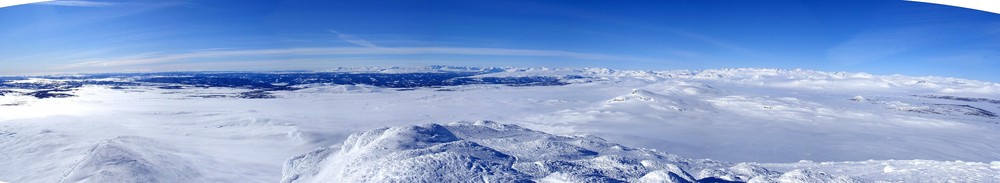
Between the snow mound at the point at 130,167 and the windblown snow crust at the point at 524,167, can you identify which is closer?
the windblown snow crust at the point at 524,167

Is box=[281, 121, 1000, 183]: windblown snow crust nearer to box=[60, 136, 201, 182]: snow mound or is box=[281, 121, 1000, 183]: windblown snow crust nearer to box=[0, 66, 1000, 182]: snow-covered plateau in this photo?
box=[0, 66, 1000, 182]: snow-covered plateau

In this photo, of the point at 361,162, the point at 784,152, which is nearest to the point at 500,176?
the point at 361,162

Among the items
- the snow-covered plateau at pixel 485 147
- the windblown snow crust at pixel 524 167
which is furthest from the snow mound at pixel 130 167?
the windblown snow crust at pixel 524 167

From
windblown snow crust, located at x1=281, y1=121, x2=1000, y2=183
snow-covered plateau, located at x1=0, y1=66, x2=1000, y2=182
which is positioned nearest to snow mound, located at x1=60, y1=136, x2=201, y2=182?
snow-covered plateau, located at x1=0, y1=66, x2=1000, y2=182

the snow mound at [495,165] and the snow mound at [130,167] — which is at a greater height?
the snow mound at [495,165]

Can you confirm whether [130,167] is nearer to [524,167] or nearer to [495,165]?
[495,165]

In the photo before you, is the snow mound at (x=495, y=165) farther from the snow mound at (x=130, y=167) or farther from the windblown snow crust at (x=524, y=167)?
the snow mound at (x=130, y=167)
